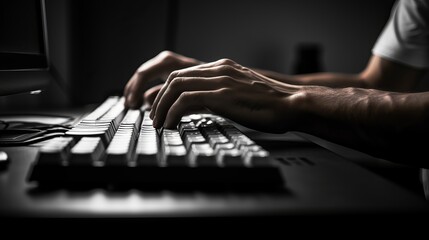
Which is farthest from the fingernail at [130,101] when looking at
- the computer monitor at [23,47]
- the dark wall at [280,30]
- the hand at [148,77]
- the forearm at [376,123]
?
the dark wall at [280,30]

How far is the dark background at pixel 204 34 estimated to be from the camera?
168cm

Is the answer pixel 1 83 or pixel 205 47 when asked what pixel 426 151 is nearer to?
pixel 1 83

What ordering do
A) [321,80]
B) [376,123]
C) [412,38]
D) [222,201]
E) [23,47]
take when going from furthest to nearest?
[412,38] → [321,80] → [23,47] → [376,123] → [222,201]

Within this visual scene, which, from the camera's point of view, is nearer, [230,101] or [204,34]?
[230,101]

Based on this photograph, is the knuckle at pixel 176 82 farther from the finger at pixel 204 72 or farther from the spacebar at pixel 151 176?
the spacebar at pixel 151 176

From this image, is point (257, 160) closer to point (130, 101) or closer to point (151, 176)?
point (151, 176)

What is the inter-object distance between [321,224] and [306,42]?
1726 millimetres

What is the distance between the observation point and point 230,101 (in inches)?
20.4

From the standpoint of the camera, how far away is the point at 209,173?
1.06ft

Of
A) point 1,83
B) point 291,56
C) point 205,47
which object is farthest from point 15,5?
point 291,56

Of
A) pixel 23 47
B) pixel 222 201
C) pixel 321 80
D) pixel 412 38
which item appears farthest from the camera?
pixel 412 38

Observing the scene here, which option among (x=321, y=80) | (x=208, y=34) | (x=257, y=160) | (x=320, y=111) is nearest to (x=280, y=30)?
(x=208, y=34)

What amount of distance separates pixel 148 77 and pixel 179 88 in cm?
36

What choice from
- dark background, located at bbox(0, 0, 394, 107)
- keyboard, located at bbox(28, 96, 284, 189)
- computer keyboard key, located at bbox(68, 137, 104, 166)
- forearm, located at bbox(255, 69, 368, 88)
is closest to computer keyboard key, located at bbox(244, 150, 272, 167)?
keyboard, located at bbox(28, 96, 284, 189)
